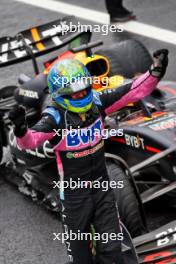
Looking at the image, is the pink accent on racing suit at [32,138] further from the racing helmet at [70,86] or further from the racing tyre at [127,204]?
the racing tyre at [127,204]

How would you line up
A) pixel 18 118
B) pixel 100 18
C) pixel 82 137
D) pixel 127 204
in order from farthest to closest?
pixel 100 18 < pixel 127 204 < pixel 82 137 < pixel 18 118

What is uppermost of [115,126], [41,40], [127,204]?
[41,40]

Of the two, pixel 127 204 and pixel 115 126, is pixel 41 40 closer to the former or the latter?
pixel 115 126

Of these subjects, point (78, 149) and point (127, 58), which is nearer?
point (78, 149)

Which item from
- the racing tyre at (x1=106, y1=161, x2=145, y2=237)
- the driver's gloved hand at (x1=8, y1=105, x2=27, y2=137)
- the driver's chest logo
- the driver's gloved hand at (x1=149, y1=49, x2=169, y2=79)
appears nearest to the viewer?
the driver's gloved hand at (x1=8, y1=105, x2=27, y2=137)

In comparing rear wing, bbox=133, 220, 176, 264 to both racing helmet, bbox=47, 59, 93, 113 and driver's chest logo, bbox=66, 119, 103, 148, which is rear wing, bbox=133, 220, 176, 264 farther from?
racing helmet, bbox=47, 59, 93, 113

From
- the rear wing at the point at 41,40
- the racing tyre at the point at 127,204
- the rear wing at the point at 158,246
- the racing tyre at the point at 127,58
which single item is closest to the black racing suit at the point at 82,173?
the rear wing at the point at 158,246

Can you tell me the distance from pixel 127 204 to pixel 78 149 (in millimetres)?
853

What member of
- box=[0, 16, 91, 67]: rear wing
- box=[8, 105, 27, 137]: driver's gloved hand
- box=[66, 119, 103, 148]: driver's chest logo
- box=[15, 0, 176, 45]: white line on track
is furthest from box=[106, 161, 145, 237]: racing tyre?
box=[15, 0, 176, 45]: white line on track

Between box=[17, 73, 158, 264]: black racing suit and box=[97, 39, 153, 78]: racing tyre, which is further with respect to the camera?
box=[97, 39, 153, 78]: racing tyre

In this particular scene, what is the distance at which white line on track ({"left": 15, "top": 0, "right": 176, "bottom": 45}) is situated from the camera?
A: 9523 millimetres

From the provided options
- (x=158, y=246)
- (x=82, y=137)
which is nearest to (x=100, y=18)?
(x=158, y=246)

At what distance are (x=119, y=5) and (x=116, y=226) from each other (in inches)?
241

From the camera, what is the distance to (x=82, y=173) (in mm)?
4223
